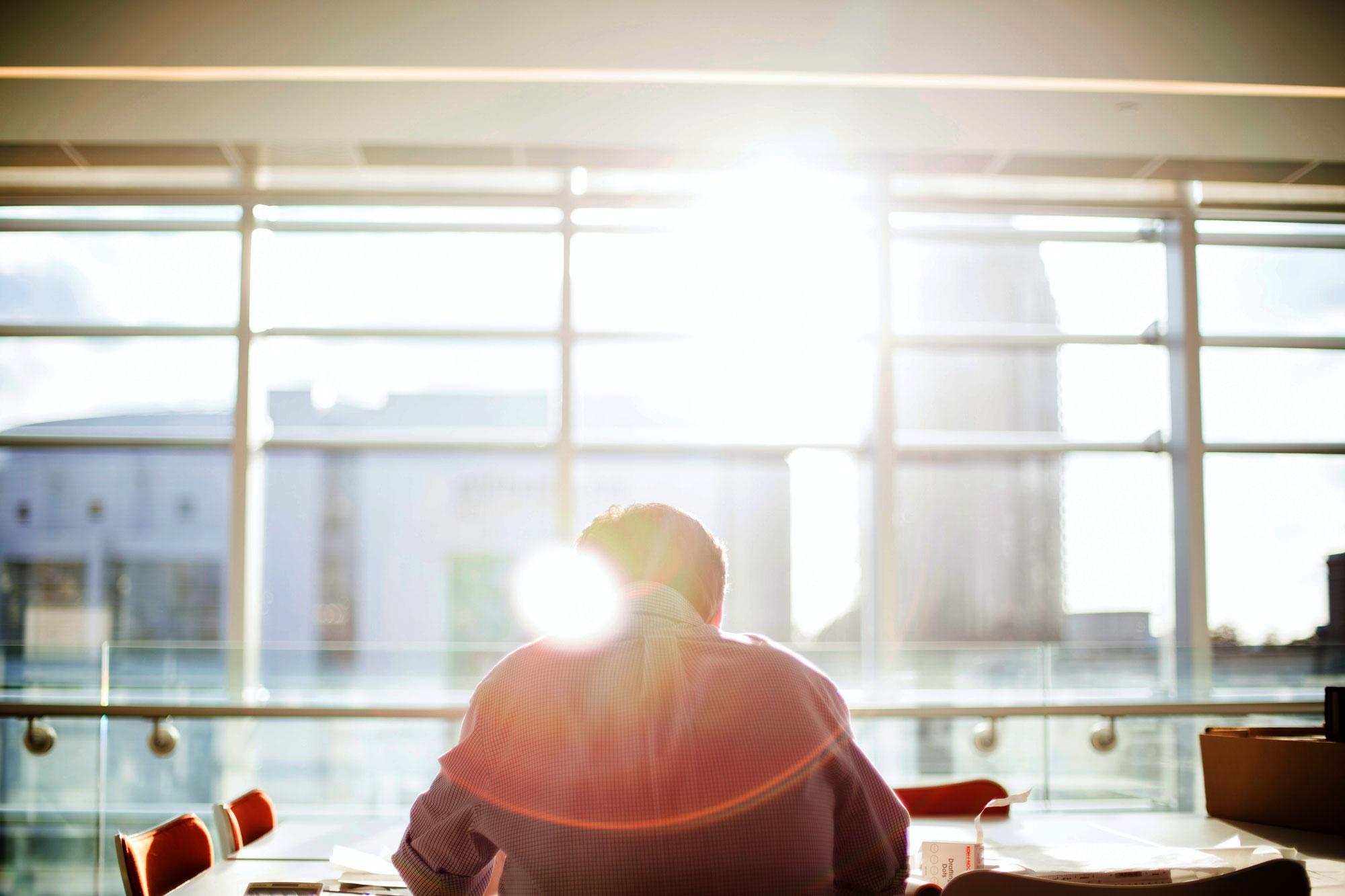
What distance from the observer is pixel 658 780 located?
135cm

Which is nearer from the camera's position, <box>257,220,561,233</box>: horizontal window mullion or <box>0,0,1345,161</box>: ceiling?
<box>0,0,1345,161</box>: ceiling

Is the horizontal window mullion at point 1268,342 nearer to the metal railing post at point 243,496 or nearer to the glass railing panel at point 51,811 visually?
the metal railing post at point 243,496

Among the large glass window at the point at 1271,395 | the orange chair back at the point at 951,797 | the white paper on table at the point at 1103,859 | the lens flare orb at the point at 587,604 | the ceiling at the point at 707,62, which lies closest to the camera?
the lens flare orb at the point at 587,604

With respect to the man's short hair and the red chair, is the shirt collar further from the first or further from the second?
the red chair

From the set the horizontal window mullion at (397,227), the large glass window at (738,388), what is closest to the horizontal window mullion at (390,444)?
the large glass window at (738,388)

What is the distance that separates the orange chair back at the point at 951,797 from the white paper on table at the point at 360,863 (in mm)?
1466

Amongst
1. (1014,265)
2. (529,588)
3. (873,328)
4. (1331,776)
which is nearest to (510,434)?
(529,588)

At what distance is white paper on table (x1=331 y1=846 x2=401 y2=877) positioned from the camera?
1.89 metres

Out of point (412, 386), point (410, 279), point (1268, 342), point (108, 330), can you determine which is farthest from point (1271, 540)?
point (108, 330)

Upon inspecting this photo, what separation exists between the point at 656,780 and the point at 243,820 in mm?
1715

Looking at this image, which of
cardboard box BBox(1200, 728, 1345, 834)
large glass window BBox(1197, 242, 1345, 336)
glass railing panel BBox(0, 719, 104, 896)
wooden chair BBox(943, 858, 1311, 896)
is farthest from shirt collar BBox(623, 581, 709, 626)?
large glass window BBox(1197, 242, 1345, 336)

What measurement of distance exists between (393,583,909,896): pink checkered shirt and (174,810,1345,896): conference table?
2.38 ft

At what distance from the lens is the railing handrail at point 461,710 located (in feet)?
13.4

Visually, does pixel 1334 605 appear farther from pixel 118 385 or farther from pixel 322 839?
pixel 118 385
